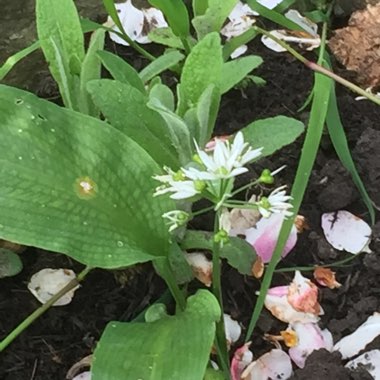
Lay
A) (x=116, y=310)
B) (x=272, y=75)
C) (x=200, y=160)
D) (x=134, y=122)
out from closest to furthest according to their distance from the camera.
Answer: (x=200, y=160) < (x=134, y=122) < (x=116, y=310) < (x=272, y=75)

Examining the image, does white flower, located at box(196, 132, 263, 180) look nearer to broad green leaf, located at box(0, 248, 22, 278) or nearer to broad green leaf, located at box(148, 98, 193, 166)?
broad green leaf, located at box(148, 98, 193, 166)

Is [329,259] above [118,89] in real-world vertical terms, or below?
below

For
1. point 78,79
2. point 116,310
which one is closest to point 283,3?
point 78,79

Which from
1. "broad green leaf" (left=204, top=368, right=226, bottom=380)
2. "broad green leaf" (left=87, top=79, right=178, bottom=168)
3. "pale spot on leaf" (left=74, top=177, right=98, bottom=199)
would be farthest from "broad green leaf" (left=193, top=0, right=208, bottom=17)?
"broad green leaf" (left=204, top=368, right=226, bottom=380)

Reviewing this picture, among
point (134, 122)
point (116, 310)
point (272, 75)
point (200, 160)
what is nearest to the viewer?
point (200, 160)

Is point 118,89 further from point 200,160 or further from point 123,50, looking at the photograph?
point 123,50
